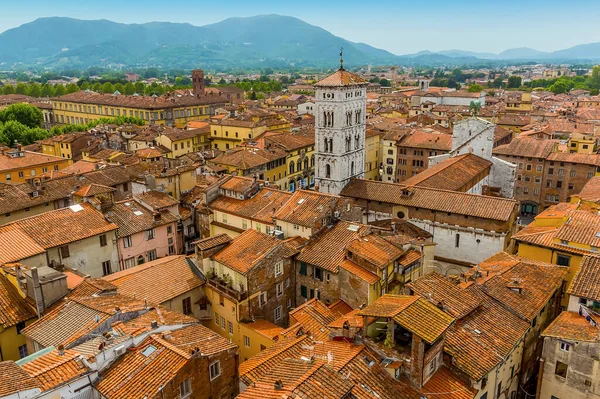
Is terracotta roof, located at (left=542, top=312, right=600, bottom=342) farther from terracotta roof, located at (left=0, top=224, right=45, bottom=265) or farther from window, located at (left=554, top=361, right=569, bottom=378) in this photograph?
terracotta roof, located at (left=0, top=224, right=45, bottom=265)

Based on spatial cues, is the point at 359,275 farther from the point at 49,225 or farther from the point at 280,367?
the point at 49,225

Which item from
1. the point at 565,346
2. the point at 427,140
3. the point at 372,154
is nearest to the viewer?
the point at 565,346

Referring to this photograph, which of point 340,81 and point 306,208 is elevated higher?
point 340,81

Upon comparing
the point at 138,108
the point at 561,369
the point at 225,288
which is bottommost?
the point at 561,369

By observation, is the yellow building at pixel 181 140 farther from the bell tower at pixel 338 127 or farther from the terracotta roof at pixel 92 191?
the terracotta roof at pixel 92 191

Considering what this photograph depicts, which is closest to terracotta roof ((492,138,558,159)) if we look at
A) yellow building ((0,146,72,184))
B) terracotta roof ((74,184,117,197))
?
terracotta roof ((74,184,117,197))

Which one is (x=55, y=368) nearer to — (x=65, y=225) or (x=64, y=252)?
(x=64, y=252)

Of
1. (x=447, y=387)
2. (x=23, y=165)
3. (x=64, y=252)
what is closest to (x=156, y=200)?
(x=64, y=252)
